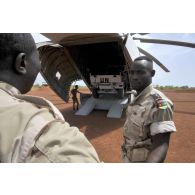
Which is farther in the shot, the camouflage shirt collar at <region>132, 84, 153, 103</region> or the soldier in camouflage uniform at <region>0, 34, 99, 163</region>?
the camouflage shirt collar at <region>132, 84, 153, 103</region>

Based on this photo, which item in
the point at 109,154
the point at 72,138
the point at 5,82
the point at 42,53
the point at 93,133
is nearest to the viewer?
the point at 72,138

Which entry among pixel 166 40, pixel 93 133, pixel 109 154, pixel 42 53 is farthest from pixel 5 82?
pixel 166 40

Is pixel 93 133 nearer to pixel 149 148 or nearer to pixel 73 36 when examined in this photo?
pixel 73 36

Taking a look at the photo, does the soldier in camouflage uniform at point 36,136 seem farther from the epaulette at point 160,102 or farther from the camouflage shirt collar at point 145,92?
the camouflage shirt collar at point 145,92

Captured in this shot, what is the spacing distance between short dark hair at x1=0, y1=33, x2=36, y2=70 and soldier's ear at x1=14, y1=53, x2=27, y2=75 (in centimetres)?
2

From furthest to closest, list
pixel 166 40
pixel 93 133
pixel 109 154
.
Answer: pixel 166 40
pixel 93 133
pixel 109 154

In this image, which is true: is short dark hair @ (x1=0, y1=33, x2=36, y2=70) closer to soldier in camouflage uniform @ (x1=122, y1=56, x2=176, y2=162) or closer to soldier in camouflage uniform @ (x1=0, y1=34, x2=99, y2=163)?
soldier in camouflage uniform @ (x1=0, y1=34, x2=99, y2=163)

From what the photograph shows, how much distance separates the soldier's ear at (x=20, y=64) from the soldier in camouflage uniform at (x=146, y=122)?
120 cm

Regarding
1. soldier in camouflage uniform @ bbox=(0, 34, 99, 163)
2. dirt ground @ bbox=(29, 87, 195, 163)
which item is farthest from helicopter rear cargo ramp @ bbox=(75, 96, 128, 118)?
soldier in camouflage uniform @ bbox=(0, 34, 99, 163)

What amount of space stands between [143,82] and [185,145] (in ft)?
14.1

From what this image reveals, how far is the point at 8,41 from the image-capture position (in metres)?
0.87

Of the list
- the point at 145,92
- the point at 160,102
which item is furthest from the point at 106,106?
the point at 160,102

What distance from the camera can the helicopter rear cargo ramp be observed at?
9.36 metres

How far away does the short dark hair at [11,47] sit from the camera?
0.86m
